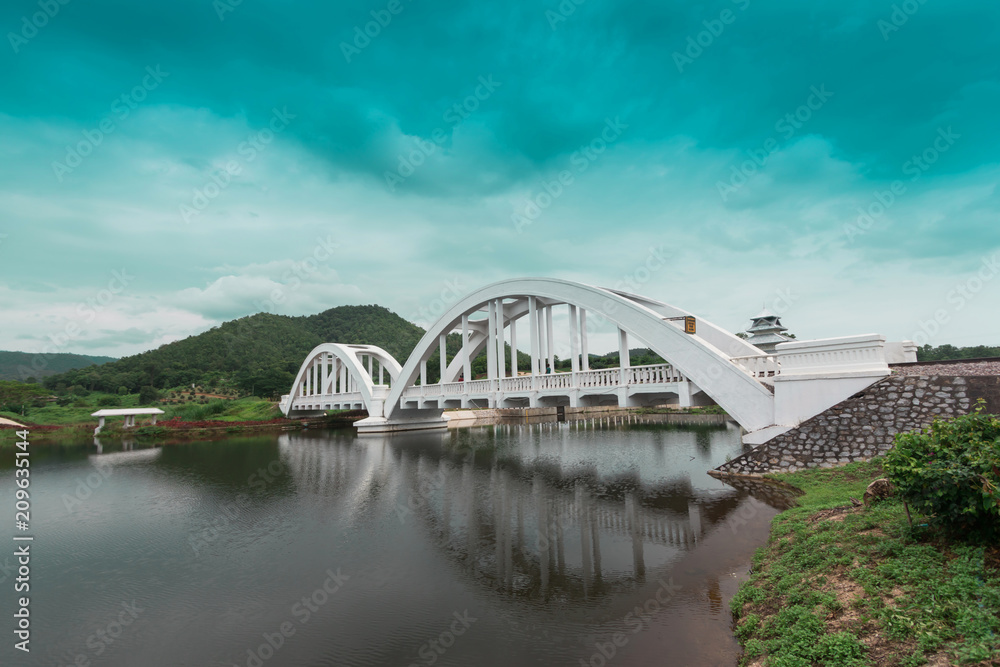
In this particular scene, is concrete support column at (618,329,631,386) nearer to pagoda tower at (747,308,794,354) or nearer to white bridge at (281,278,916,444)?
white bridge at (281,278,916,444)

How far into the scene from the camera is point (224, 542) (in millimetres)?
9516

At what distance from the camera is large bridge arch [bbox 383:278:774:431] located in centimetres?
1259

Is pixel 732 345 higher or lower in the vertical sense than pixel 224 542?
higher

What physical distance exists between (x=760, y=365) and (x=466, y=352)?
17.3 meters

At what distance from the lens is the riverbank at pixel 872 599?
12.0 ft

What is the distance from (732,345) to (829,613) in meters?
12.3

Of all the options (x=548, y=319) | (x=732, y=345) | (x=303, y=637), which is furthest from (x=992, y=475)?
(x=548, y=319)

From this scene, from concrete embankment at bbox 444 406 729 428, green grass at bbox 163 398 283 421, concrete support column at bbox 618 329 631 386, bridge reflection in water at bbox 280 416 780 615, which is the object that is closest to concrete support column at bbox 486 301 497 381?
bridge reflection in water at bbox 280 416 780 615

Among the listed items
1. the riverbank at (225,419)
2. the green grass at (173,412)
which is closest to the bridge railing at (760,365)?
the riverbank at (225,419)

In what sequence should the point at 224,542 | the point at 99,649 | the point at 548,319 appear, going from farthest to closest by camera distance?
1. the point at 548,319
2. the point at 224,542
3. the point at 99,649

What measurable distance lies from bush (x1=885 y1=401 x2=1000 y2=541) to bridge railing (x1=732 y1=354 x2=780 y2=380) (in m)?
7.92

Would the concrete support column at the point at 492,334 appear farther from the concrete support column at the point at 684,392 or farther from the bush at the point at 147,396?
the bush at the point at 147,396

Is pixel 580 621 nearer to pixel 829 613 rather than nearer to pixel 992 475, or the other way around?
pixel 829 613

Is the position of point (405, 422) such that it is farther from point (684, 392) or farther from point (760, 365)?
point (760, 365)
